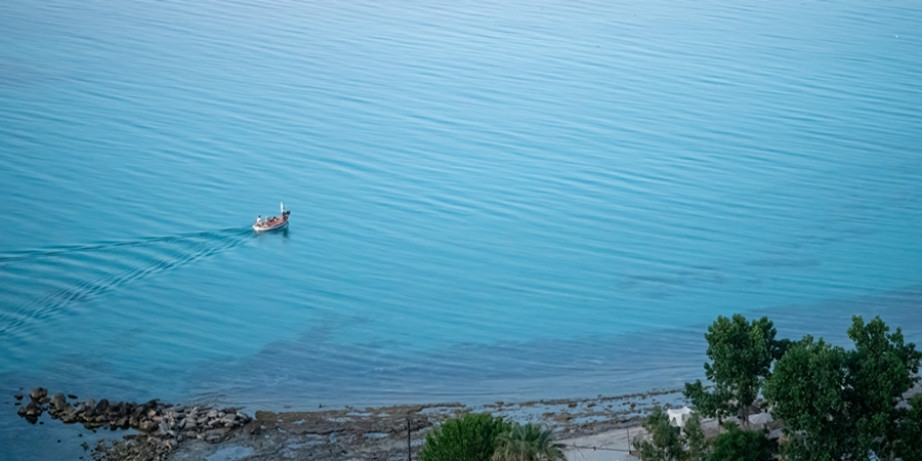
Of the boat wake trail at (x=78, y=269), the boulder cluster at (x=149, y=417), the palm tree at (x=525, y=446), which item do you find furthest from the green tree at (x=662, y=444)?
the boat wake trail at (x=78, y=269)

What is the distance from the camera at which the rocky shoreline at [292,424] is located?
45594mm

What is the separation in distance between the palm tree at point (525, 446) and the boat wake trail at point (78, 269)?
3031 centimetres

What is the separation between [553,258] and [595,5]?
6786cm

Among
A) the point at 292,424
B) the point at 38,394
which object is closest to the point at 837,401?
the point at 292,424

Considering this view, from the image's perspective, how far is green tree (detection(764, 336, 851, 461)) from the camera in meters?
35.1

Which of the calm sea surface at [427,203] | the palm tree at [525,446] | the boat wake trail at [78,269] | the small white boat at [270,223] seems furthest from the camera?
the small white boat at [270,223]

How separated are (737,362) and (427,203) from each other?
38438 mm

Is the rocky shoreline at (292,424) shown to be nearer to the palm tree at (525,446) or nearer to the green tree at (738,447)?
the palm tree at (525,446)

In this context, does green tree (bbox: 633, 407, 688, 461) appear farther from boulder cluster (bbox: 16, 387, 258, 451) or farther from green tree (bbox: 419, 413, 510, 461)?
boulder cluster (bbox: 16, 387, 258, 451)

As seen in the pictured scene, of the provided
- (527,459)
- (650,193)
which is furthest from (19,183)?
(527,459)

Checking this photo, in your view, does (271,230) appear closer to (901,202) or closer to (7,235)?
(7,235)

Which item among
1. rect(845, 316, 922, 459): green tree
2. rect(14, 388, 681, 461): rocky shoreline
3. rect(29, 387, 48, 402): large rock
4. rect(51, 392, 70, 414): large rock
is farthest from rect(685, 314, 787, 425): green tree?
rect(29, 387, 48, 402): large rock

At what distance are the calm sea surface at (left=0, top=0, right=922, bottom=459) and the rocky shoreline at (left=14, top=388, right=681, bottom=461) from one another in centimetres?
134

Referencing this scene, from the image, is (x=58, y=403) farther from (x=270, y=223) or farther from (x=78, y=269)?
(x=270, y=223)
